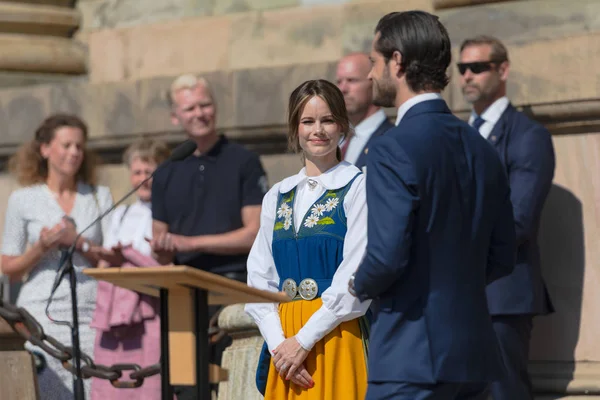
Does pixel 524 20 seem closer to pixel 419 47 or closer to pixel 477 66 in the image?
pixel 477 66

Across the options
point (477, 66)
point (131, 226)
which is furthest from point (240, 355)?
point (477, 66)

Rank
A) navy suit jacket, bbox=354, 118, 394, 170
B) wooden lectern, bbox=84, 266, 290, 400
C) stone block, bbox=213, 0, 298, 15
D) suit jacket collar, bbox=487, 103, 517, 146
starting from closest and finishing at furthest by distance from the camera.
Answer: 1. wooden lectern, bbox=84, 266, 290, 400
2. suit jacket collar, bbox=487, 103, 517, 146
3. navy suit jacket, bbox=354, 118, 394, 170
4. stone block, bbox=213, 0, 298, 15

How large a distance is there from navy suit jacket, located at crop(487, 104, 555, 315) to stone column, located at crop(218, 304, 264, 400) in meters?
1.02

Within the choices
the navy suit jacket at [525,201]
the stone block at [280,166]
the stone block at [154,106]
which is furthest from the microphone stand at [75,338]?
the stone block at [154,106]

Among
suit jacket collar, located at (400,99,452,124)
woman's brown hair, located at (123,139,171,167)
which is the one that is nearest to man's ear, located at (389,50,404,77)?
suit jacket collar, located at (400,99,452,124)

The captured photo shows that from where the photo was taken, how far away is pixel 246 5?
8516mm

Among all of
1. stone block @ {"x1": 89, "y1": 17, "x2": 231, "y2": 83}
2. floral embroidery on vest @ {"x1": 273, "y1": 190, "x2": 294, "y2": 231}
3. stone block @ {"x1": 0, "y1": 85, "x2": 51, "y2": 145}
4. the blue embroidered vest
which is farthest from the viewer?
stone block @ {"x1": 0, "y1": 85, "x2": 51, "y2": 145}

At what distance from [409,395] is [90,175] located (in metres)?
3.52

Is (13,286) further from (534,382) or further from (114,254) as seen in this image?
(534,382)

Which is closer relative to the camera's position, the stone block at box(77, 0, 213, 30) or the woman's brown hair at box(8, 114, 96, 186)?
the woman's brown hair at box(8, 114, 96, 186)

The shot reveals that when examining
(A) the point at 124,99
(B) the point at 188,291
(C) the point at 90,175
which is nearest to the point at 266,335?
(B) the point at 188,291

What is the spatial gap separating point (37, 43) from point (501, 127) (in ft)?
13.4

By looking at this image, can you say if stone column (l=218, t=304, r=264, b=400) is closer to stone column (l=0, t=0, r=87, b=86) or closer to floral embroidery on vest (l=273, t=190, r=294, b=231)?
floral embroidery on vest (l=273, t=190, r=294, b=231)

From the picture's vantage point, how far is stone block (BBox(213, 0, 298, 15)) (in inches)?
329
